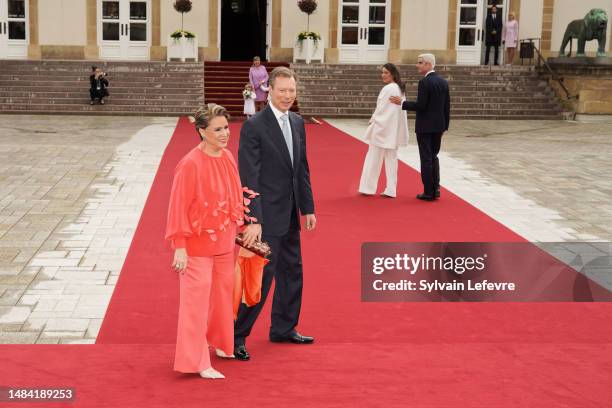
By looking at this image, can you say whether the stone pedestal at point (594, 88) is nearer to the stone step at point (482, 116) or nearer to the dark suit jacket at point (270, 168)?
the stone step at point (482, 116)

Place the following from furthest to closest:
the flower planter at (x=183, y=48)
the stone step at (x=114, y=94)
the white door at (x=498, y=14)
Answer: the white door at (x=498, y=14) → the flower planter at (x=183, y=48) → the stone step at (x=114, y=94)

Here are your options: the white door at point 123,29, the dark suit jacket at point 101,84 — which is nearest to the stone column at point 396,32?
the white door at point 123,29

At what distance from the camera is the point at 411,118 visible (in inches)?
1067

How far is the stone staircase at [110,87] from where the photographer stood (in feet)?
84.8

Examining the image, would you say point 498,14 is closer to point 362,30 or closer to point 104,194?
point 362,30

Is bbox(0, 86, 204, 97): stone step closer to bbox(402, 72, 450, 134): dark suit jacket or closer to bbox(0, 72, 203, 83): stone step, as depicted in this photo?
bbox(0, 72, 203, 83): stone step

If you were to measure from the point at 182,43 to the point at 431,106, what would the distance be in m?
18.4

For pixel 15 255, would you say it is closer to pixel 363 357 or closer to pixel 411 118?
pixel 363 357

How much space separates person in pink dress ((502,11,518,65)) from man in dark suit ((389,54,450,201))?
19838 mm

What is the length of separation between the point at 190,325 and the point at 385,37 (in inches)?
1077

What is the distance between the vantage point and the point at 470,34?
3219 centimetres

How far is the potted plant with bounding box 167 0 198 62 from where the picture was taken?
29.4m

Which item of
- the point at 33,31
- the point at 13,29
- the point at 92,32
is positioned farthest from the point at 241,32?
the point at 13,29

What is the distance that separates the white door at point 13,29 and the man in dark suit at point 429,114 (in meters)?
21.4
